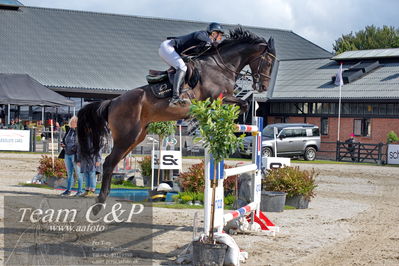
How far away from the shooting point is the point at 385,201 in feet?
44.6

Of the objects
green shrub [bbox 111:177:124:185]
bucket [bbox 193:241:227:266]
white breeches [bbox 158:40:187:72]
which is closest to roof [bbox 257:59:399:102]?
green shrub [bbox 111:177:124:185]

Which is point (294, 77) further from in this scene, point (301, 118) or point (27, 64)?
point (27, 64)

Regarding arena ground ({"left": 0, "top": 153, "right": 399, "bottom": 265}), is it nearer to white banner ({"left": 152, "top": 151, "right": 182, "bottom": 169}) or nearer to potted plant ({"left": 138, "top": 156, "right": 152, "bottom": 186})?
white banner ({"left": 152, "top": 151, "right": 182, "bottom": 169})

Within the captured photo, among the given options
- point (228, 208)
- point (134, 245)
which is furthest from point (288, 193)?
point (134, 245)

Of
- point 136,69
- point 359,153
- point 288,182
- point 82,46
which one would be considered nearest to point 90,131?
point 288,182

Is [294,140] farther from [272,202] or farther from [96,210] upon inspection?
[96,210]

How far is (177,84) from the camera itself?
8633mm

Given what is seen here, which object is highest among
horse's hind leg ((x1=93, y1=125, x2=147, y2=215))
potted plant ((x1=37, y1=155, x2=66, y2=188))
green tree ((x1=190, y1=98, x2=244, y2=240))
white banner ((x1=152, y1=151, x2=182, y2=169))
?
green tree ((x1=190, y1=98, x2=244, y2=240))

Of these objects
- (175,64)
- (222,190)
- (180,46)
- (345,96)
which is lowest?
(222,190)

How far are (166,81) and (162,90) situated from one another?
17 cm

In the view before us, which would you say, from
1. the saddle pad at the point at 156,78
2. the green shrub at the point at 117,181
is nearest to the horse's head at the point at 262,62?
the saddle pad at the point at 156,78

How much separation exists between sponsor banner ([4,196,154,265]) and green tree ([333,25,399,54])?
6491 centimetres

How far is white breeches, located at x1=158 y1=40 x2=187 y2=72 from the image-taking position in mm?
8750

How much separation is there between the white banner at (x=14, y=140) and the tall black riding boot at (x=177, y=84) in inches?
749
